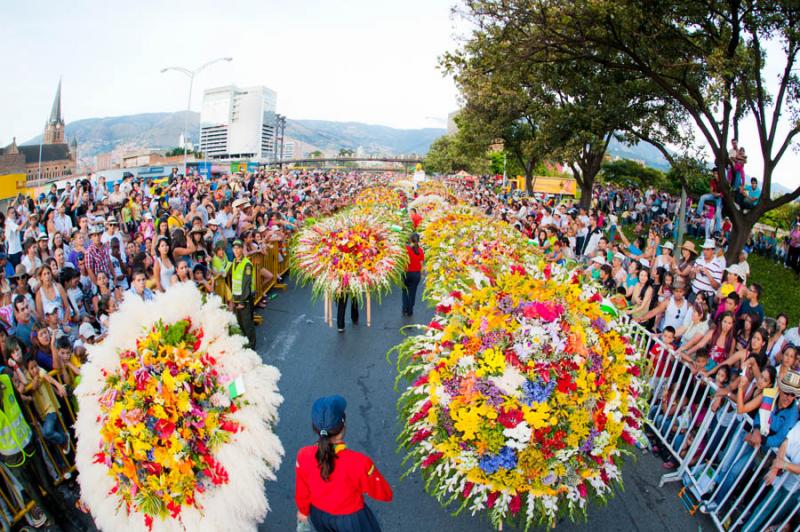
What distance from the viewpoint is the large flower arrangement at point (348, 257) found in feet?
31.4

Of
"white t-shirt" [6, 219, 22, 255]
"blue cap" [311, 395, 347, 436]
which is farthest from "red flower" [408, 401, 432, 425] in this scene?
"white t-shirt" [6, 219, 22, 255]

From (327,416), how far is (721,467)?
4.19m

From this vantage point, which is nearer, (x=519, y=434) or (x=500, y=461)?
(x=519, y=434)

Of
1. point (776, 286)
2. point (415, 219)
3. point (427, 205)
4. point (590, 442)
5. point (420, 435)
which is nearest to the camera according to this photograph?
point (590, 442)

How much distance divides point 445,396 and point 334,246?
5889 millimetres

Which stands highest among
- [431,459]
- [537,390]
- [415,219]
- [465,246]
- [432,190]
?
[432,190]

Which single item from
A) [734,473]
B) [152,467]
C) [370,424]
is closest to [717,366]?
[734,473]

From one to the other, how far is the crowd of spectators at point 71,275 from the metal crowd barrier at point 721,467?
5.73 m

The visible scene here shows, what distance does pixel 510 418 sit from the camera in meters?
3.96

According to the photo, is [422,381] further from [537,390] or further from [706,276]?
[706,276]

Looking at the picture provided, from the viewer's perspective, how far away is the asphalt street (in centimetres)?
504

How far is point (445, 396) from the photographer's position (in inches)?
163

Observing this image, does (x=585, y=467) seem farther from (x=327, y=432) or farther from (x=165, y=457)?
(x=165, y=457)

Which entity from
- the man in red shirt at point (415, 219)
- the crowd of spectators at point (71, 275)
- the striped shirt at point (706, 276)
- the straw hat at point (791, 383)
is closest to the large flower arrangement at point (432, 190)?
the man in red shirt at point (415, 219)
